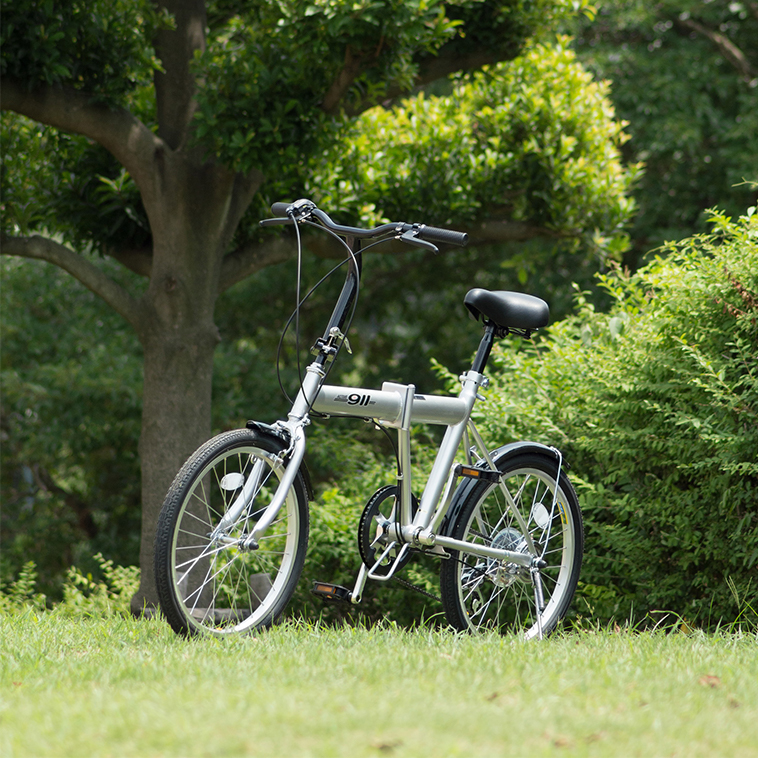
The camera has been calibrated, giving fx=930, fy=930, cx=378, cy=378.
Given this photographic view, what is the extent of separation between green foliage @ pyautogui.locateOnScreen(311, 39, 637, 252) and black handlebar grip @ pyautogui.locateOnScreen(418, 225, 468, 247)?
354 cm

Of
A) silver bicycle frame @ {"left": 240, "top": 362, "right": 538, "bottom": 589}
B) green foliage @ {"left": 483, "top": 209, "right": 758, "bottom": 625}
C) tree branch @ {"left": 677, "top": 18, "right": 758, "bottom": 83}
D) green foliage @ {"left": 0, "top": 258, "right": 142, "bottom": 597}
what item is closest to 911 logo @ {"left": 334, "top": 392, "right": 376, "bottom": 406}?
silver bicycle frame @ {"left": 240, "top": 362, "right": 538, "bottom": 589}

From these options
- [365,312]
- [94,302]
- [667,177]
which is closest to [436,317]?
[365,312]

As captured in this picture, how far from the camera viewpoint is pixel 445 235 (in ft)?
11.6

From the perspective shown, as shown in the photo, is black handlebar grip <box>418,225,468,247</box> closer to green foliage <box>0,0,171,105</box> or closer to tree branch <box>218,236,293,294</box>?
green foliage <box>0,0,171,105</box>

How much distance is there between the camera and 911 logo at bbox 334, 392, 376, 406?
11.6ft

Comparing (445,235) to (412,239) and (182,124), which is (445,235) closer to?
(412,239)

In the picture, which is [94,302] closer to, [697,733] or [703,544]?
[703,544]

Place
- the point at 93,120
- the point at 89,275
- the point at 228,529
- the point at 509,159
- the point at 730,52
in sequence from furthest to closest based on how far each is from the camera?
the point at 730,52
the point at 509,159
the point at 89,275
the point at 93,120
the point at 228,529

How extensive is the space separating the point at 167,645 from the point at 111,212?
450cm

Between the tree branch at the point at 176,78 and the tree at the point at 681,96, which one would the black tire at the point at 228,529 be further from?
the tree at the point at 681,96

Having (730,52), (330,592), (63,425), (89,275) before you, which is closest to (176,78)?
(89,275)

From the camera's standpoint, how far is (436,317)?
13117 millimetres

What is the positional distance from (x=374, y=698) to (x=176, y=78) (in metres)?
5.33

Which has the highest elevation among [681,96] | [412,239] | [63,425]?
[681,96]
